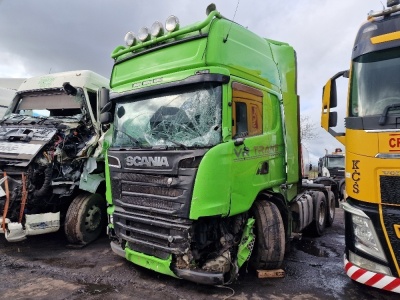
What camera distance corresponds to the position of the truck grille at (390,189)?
319cm

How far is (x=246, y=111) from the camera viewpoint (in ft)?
13.6

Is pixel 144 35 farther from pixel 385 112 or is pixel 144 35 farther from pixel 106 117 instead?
pixel 385 112

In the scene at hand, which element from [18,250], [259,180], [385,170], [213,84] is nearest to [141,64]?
[213,84]

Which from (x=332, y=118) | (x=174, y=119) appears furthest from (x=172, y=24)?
(x=332, y=118)

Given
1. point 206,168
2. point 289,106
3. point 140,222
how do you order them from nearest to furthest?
point 206,168 < point 140,222 < point 289,106

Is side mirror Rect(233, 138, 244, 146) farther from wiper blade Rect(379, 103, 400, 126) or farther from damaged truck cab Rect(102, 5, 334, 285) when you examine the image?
wiper blade Rect(379, 103, 400, 126)

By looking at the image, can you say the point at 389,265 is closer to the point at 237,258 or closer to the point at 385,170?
the point at 385,170

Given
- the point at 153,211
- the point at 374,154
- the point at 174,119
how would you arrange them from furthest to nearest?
the point at 174,119 → the point at 153,211 → the point at 374,154

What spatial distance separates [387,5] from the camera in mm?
3697

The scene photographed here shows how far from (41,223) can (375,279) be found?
4875mm

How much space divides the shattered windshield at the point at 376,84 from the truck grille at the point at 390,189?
706 mm

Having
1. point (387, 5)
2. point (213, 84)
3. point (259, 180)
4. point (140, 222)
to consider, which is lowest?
point (140, 222)

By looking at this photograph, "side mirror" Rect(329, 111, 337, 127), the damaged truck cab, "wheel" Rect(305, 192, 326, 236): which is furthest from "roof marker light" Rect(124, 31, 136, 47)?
"wheel" Rect(305, 192, 326, 236)

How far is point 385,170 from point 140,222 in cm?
289
